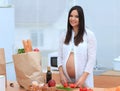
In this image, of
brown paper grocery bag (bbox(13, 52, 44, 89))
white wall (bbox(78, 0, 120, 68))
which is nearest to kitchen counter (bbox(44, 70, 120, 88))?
white wall (bbox(78, 0, 120, 68))

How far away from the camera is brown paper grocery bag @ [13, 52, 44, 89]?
82.0 inches

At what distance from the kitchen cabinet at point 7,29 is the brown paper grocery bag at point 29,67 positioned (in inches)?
72.7

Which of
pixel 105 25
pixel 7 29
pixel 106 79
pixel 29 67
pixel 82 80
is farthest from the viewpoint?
pixel 105 25

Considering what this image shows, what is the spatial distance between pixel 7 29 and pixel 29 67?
1.98m

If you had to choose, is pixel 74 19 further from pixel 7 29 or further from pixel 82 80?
pixel 7 29

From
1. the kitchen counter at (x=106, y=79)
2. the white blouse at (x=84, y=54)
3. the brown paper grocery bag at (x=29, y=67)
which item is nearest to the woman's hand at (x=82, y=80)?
the white blouse at (x=84, y=54)

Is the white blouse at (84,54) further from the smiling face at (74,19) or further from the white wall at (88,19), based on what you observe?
the white wall at (88,19)

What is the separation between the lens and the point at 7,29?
3.96 meters

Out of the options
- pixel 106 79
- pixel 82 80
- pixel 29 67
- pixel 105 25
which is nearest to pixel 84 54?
pixel 82 80

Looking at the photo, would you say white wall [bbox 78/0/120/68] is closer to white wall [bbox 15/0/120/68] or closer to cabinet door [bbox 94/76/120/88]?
white wall [bbox 15/0/120/68]

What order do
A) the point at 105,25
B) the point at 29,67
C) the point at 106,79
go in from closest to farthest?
the point at 29,67
the point at 106,79
the point at 105,25

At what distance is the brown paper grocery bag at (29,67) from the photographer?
2.08m

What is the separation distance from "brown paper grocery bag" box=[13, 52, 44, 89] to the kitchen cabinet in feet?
6.06

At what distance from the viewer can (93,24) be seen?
13.6 feet
